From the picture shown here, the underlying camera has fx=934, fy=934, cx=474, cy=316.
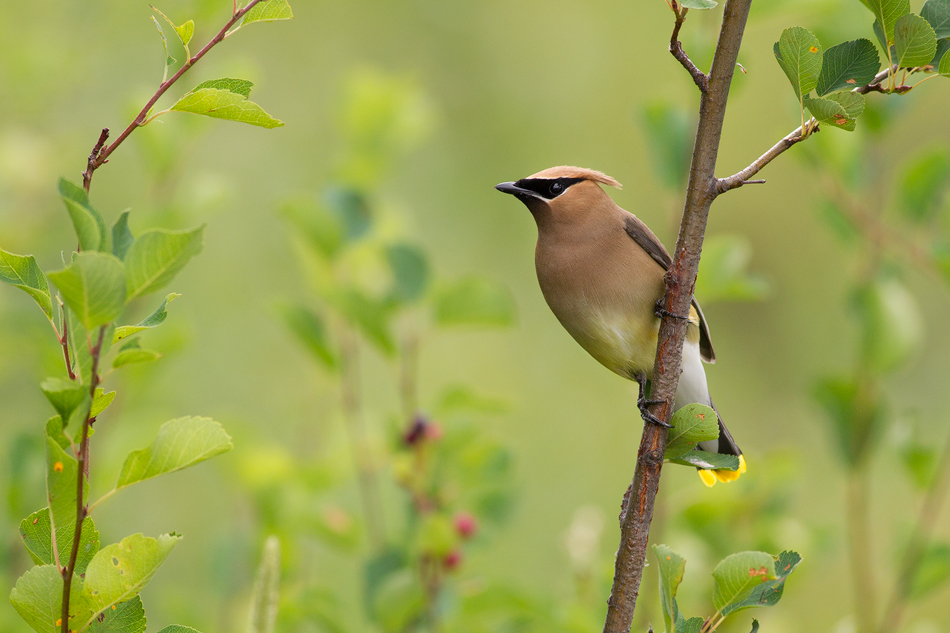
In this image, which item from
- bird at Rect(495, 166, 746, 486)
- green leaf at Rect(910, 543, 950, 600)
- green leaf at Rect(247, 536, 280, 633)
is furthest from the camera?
green leaf at Rect(910, 543, 950, 600)

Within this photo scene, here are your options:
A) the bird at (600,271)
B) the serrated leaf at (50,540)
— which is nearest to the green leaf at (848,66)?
the bird at (600,271)

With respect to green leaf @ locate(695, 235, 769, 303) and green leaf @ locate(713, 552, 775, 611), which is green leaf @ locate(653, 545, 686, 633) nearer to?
green leaf @ locate(713, 552, 775, 611)

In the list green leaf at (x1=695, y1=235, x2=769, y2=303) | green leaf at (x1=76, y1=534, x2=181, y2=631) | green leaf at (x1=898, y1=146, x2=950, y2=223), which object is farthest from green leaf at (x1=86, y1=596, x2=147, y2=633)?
green leaf at (x1=898, y1=146, x2=950, y2=223)

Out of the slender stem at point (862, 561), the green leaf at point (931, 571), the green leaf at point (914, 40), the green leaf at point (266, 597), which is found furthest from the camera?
the slender stem at point (862, 561)

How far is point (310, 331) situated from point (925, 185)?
7.11 ft

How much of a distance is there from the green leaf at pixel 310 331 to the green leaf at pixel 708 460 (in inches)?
66.9

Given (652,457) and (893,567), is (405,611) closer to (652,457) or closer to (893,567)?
(652,457)

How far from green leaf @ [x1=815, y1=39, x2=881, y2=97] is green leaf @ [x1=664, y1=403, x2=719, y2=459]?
1.88 ft

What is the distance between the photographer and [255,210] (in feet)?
24.7

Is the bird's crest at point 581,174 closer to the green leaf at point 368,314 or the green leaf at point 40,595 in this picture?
the green leaf at point 368,314

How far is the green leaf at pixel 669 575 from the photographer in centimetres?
147

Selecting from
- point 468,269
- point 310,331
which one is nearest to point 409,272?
point 310,331

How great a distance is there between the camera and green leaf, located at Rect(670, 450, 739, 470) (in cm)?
169

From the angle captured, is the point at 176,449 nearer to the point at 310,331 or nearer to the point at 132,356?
the point at 132,356
